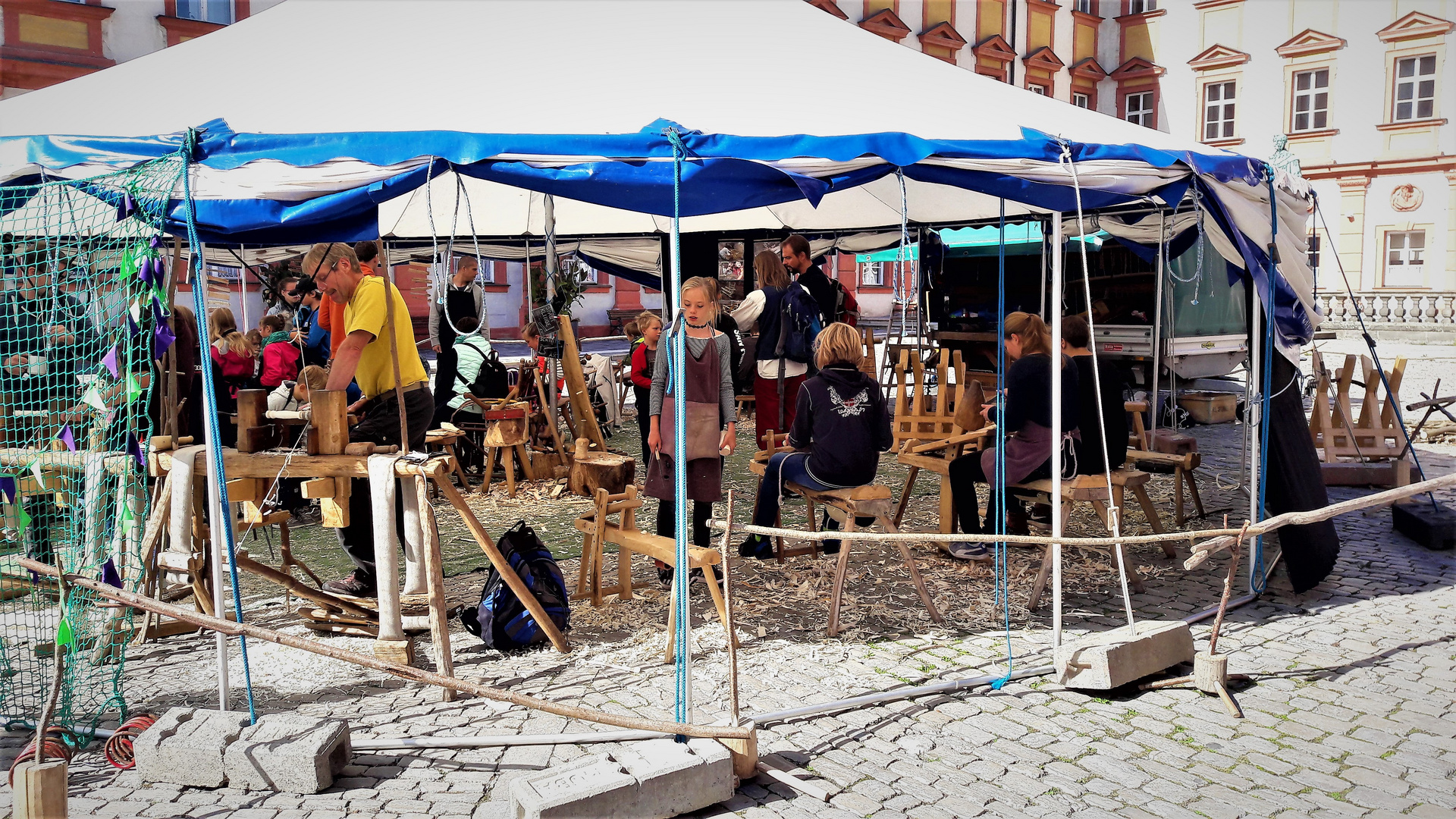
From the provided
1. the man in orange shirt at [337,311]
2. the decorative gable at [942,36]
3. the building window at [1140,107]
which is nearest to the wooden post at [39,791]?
the man in orange shirt at [337,311]

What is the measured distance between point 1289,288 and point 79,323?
795 centimetres

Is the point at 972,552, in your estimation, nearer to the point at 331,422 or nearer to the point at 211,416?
the point at 331,422

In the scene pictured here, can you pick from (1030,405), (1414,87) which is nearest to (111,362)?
(1030,405)

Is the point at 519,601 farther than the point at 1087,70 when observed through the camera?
No

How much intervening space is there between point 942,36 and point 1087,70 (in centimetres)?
609

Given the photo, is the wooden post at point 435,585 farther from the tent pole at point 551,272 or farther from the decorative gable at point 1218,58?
the decorative gable at point 1218,58

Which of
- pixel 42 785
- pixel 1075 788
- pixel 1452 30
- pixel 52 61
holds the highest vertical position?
pixel 1452 30

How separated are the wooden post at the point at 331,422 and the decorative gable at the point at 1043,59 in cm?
3150

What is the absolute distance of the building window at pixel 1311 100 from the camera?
2780 centimetres

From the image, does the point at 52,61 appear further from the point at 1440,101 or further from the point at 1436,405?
the point at 1440,101

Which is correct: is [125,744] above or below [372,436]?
below

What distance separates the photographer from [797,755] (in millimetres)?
3846

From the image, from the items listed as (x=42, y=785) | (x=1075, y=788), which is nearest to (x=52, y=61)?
(x=42, y=785)

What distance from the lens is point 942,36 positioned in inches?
1173
